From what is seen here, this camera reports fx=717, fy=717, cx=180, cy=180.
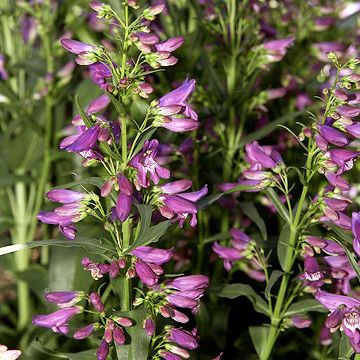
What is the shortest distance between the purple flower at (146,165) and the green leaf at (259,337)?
65cm

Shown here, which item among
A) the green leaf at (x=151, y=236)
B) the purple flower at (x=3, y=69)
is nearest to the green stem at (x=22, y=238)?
the purple flower at (x=3, y=69)

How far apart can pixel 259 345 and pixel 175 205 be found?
626 millimetres

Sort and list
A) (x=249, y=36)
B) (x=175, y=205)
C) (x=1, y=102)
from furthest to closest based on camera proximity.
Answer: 1. (x=1, y=102)
2. (x=249, y=36)
3. (x=175, y=205)

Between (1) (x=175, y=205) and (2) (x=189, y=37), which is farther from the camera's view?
(2) (x=189, y=37)

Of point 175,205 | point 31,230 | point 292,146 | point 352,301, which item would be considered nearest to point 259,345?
point 352,301

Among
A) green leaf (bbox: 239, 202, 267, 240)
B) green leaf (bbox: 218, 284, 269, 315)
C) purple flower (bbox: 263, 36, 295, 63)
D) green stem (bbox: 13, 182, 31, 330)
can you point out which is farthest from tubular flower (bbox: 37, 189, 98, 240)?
green stem (bbox: 13, 182, 31, 330)

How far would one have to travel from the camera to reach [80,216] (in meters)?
1.46

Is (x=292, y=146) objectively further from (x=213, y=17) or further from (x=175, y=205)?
(x=175, y=205)

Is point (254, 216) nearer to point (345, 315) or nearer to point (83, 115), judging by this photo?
point (345, 315)

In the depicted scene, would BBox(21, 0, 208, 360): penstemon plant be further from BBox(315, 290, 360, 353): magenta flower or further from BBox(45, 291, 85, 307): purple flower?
BBox(315, 290, 360, 353): magenta flower

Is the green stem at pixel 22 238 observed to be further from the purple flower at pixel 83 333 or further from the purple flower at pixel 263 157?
the purple flower at pixel 83 333

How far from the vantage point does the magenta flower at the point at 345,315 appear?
4.69ft

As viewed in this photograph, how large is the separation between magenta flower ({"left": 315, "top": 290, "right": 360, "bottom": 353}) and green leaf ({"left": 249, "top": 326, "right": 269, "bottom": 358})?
40 centimetres

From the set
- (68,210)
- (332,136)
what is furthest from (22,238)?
(332,136)
